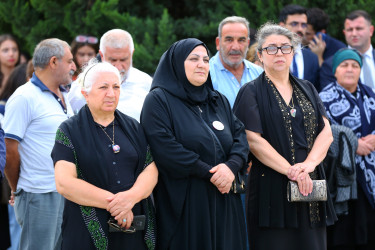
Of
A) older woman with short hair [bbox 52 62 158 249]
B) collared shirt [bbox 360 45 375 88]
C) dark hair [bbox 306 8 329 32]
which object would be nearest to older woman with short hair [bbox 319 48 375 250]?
collared shirt [bbox 360 45 375 88]

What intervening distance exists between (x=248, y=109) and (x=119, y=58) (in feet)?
4.19

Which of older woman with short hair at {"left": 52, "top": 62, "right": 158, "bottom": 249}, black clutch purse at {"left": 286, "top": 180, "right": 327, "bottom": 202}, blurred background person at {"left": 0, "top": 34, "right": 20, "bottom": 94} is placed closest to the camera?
older woman with short hair at {"left": 52, "top": 62, "right": 158, "bottom": 249}

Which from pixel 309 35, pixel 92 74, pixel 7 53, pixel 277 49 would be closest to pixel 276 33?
pixel 277 49

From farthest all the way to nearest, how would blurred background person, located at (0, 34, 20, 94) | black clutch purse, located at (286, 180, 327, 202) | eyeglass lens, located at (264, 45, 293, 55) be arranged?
blurred background person, located at (0, 34, 20, 94), eyeglass lens, located at (264, 45, 293, 55), black clutch purse, located at (286, 180, 327, 202)

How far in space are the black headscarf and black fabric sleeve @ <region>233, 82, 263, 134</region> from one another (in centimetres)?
44

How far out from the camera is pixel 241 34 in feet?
19.2

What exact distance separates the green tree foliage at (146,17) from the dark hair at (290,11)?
0.40 metres

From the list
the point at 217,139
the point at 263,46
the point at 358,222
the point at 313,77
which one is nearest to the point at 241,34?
the point at 263,46

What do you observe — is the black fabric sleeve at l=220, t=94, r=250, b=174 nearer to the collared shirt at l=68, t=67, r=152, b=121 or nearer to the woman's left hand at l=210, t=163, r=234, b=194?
the woman's left hand at l=210, t=163, r=234, b=194

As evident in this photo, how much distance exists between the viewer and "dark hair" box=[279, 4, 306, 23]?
6926mm

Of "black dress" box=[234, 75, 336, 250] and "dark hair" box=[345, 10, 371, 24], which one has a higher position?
"dark hair" box=[345, 10, 371, 24]

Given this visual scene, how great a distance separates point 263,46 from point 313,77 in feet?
6.47

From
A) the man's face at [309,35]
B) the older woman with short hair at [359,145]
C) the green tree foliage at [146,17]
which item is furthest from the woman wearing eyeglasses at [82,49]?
the older woman with short hair at [359,145]

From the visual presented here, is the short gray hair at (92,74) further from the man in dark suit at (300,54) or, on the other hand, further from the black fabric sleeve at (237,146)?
the man in dark suit at (300,54)
